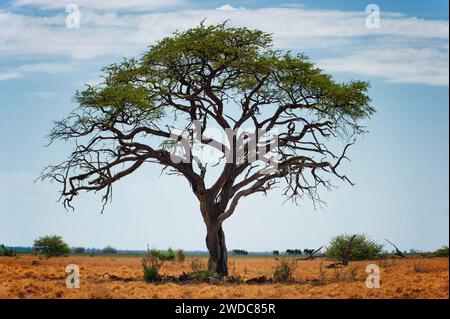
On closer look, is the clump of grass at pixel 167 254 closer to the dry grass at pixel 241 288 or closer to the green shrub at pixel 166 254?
the green shrub at pixel 166 254

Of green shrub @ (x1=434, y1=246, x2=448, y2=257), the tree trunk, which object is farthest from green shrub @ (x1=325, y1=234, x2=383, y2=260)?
the tree trunk

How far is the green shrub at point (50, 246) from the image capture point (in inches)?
1957

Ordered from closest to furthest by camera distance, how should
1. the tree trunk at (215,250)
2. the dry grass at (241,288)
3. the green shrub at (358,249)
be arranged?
the dry grass at (241,288) < the tree trunk at (215,250) < the green shrub at (358,249)

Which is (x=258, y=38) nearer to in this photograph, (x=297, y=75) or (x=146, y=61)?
(x=297, y=75)

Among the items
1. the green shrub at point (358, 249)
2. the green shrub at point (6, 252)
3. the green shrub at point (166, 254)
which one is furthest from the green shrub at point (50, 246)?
the green shrub at point (358, 249)

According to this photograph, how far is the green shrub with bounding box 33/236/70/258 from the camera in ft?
163

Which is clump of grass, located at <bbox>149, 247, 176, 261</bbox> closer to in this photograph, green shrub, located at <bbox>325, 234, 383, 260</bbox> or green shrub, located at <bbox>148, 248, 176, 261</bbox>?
green shrub, located at <bbox>148, 248, 176, 261</bbox>

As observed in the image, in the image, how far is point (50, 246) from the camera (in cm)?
4981

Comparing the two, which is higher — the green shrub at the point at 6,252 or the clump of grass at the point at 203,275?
the green shrub at the point at 6,252

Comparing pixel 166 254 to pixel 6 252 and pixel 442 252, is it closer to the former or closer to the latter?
pixel 6 252

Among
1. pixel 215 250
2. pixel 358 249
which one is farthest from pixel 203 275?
pixel 358 249

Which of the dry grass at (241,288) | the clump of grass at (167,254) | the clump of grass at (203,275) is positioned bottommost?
the dry grass at (241,288)
